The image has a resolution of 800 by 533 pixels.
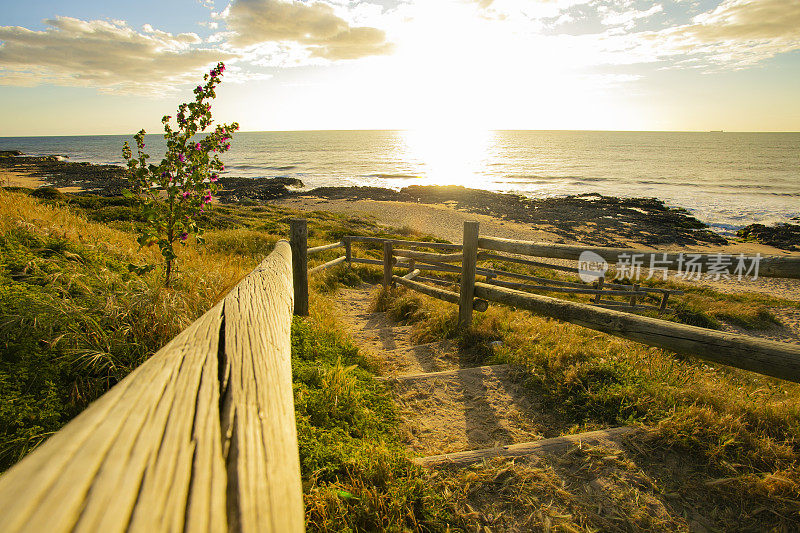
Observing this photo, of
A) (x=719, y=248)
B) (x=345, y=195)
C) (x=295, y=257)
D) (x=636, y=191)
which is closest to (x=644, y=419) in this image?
(x=295, y=257)

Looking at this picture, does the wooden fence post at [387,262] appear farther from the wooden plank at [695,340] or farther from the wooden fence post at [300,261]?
the wooden plank at [695,340]

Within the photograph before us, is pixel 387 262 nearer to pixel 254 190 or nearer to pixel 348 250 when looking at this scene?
pixel 348 250

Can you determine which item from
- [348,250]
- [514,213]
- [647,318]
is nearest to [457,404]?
[647,318]

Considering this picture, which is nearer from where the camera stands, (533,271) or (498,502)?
(498,502)

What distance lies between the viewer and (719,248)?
22.1 metres

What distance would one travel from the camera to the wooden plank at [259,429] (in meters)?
0.62

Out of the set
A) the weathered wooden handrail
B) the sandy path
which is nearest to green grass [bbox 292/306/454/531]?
the sandy path

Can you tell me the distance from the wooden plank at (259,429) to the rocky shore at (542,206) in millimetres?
21444

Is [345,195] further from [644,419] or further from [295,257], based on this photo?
[644,419]

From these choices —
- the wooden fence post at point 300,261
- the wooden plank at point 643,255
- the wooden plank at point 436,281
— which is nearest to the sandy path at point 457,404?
the wooden fence post at point 300,261

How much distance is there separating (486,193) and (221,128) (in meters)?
37.2

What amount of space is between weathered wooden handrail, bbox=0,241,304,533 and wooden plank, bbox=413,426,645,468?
6.74 feet

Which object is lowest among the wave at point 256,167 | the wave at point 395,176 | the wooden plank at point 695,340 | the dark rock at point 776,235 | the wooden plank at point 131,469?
the dark rock at point 776,235

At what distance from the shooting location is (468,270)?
17.1 feet
